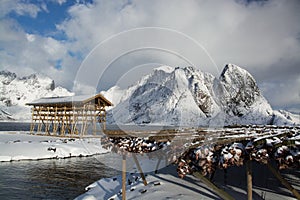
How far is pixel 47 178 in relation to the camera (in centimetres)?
1599

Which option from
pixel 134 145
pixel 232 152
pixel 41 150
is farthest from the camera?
pixel 41 150

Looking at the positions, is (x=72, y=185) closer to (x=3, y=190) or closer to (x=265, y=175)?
(x=3, y=190)

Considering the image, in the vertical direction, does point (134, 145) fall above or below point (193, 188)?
above

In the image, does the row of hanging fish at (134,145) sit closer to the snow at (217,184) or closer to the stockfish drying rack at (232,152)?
the stockfish drying rack at (232,152)

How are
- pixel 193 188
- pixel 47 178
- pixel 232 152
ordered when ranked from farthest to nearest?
pixel 47 178, pixel 193 188, pixel 232 152

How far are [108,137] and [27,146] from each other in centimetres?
1879

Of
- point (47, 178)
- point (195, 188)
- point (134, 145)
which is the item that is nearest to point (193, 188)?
point (195, 188)

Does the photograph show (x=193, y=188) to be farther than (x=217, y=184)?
No

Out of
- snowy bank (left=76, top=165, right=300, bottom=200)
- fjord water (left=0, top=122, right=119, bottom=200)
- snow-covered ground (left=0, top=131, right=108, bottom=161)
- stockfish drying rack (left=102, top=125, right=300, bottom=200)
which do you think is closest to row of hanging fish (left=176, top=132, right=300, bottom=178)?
stockfish drying rack (left=102, top=125, right=300, bottom=200)

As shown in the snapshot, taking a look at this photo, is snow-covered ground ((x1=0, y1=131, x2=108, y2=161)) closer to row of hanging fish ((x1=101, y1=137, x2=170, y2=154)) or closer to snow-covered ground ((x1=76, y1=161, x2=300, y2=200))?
snow-covered ground ((x1=76, y1=161, x2=300, y2=200))

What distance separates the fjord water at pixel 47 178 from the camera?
12719 millimetres

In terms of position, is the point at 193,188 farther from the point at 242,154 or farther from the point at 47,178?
the point at 47,178

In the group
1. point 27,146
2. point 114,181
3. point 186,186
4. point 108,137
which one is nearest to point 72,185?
point 114,181

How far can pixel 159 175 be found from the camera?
40.3 feet
